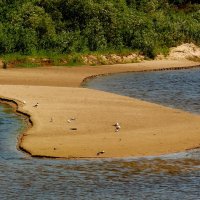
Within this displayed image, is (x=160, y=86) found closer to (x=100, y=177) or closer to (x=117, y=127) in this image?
(x=117, y=127)

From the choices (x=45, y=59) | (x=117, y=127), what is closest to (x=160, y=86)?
(x=45, y=59)

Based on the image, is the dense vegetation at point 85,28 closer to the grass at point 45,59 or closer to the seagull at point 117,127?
the grass at point 45,59

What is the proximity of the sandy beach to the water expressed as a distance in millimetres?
892

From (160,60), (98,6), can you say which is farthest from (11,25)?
(160,60)

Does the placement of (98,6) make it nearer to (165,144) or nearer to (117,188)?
(165,144)

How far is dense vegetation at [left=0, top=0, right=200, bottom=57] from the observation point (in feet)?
203

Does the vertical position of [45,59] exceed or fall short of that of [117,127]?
it falls short

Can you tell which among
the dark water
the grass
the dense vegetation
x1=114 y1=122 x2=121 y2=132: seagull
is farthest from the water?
the dense vegetation

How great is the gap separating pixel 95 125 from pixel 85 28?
42629mm

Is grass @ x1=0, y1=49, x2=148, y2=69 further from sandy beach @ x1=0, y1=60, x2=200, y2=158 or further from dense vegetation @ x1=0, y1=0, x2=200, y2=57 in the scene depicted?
sandy beach @ x1=0, y1=60, x2=200, y2=158

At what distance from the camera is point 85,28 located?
6844 centimetres

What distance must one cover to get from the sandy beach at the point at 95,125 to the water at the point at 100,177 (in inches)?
35.1

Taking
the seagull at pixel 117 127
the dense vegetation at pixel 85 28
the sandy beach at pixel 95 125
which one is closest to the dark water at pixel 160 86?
the sandy beach at pixel 95 125

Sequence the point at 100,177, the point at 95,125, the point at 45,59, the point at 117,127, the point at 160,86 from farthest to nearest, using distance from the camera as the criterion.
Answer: the point at 45,59
the point at 160,86
the point at 95,125
the point at 117,127
the point at 100,177
